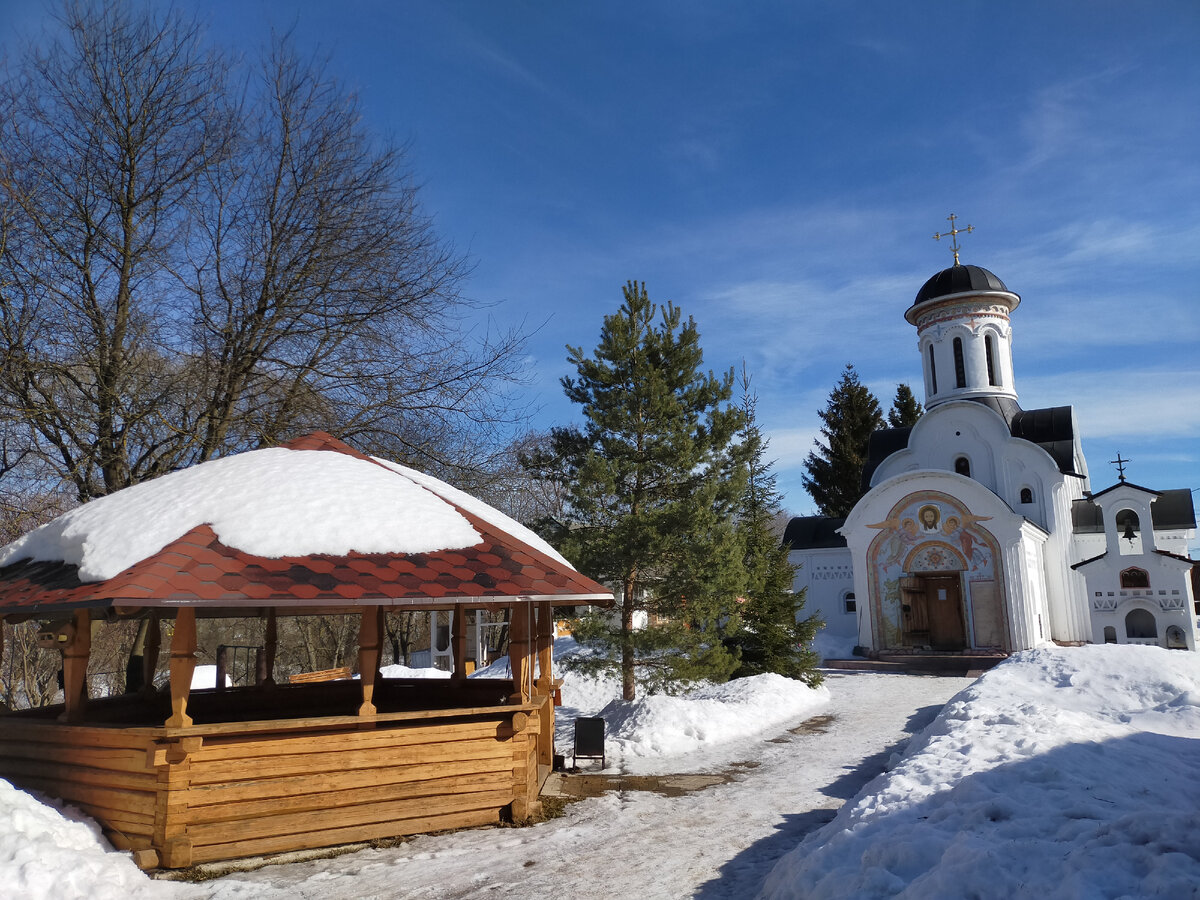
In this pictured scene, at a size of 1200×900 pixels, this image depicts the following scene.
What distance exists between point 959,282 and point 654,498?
21.9 meters

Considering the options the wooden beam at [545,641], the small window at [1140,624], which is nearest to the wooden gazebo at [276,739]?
the wooden beam at [545,641]

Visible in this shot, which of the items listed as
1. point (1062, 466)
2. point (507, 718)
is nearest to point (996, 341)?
point (1062, 466)

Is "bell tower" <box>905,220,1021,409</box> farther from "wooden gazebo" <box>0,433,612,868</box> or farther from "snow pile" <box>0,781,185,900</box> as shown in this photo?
"snow pile" <box>0,781,185,900</box>

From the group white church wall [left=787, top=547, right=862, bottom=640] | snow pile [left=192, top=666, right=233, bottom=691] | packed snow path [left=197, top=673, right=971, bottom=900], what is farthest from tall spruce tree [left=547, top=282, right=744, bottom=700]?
white church wall [left=787, top=547, right=862, bottom=640]

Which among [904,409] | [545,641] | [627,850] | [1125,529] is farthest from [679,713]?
[904,409]

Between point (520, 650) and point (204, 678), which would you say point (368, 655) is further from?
point (204, 678)

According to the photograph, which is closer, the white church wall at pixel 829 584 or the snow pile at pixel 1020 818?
the snow pile at pixel 1020 818

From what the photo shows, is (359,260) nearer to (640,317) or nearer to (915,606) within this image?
(640,317)

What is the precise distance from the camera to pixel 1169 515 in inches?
1093

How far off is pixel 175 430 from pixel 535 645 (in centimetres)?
615

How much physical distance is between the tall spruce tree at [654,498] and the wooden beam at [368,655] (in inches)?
214

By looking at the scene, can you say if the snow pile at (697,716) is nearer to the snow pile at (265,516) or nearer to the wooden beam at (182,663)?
the snow pile at (265,516)

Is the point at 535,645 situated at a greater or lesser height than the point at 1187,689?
greater

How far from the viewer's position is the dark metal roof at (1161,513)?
27.5m
